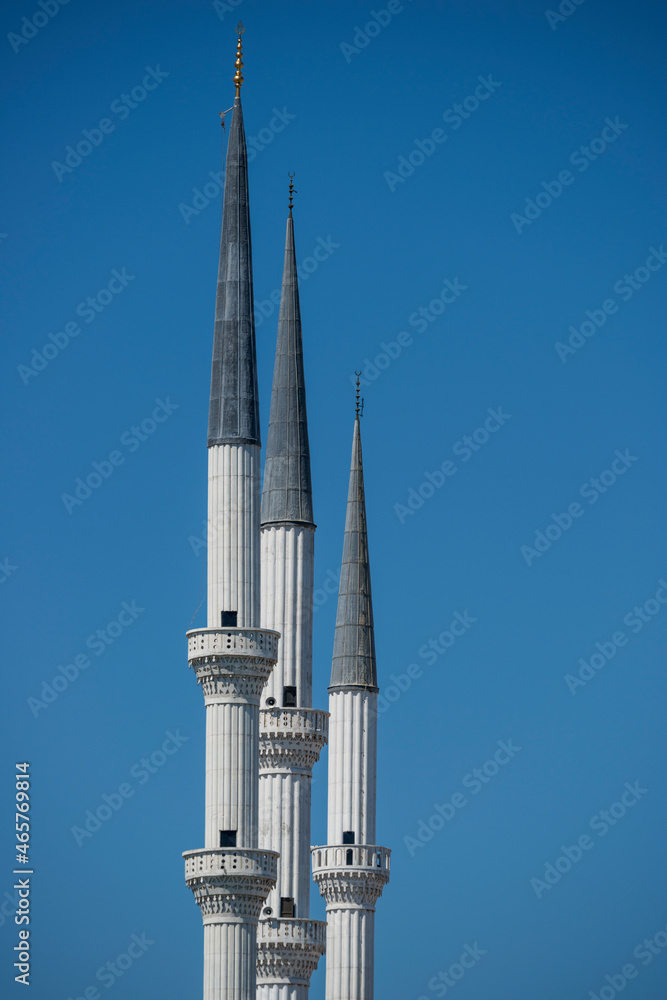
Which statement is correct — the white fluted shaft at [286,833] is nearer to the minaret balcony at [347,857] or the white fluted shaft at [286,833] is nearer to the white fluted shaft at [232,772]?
the minaret balcony at [347,857]

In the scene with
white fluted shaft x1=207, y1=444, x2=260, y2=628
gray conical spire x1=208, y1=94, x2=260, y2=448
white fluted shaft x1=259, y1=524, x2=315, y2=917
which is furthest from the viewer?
white fluted shaft x1=259, y1=524, x2=315, y2=917

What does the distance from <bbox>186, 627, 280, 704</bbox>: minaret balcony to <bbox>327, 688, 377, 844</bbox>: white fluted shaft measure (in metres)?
12.0

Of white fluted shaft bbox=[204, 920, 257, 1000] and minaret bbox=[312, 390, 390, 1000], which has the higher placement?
minaret bbox=[312, 390, 390, 1000]

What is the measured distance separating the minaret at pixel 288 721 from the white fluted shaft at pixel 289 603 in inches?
1.0

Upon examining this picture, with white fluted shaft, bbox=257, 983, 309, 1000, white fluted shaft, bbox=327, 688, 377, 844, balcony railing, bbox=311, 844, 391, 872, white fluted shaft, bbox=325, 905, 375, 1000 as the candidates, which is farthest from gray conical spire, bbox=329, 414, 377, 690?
white fluted shaft, bbox=257, 983, 309, 1000

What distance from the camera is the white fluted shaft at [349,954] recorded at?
70.6 m

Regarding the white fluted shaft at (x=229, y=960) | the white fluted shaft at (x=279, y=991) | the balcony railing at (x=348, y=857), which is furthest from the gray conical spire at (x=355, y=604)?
the white fluted shaft at (x=229, y=960)

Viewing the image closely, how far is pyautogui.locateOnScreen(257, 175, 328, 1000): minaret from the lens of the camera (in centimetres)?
6619

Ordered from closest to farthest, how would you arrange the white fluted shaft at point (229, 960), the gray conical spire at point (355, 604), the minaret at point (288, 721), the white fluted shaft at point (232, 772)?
the white fluted shaft at point (229, 960), the white fluted shaft at point (232, 772), the minaret at point (288, 721), the gray conical spire at point (355, 604)

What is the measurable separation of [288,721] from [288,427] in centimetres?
802

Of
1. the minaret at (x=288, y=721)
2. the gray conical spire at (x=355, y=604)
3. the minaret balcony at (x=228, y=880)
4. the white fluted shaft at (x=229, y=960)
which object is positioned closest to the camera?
the white fluted shaft at (x=229, y=960)

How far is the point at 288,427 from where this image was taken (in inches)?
2744

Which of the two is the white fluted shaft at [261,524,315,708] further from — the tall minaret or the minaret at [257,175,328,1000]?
the tall minaret

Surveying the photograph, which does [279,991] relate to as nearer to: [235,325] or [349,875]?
[349,875]
